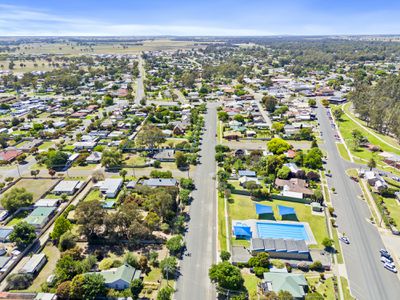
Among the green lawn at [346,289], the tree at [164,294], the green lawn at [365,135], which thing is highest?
the tree at [164,294]

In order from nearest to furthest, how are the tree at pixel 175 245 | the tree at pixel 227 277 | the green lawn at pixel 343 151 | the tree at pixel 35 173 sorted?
the tree at pixel 227 277 → the tree at pixel 175 245 → the tree at pixel 35 173 → the green lawn at pixel 343 151

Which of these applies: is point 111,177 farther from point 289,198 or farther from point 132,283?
point 289,198

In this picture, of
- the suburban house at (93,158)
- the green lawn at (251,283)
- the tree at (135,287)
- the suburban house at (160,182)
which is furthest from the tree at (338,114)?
the tree at (135,287)

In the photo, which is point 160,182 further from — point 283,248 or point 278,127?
point 278,127

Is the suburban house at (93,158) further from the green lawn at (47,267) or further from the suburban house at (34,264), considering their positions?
the suburban house at (34,264)

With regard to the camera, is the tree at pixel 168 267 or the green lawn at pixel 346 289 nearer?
the green lawn at pixel 346 289

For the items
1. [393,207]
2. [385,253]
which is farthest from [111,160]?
[393,207]

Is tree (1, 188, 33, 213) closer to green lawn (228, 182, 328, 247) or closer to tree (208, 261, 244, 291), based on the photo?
green lawn (228, 182, 328, 247)
